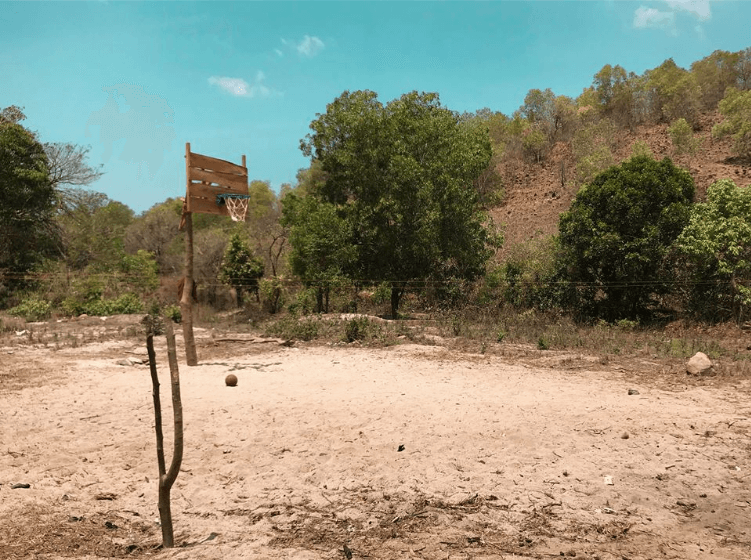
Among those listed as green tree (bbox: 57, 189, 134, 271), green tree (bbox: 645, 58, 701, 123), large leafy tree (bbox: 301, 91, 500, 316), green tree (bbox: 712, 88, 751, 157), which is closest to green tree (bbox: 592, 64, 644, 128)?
green tree (bbox: 645, 58, 701, 123)

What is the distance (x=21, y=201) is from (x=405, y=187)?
47.3 ft

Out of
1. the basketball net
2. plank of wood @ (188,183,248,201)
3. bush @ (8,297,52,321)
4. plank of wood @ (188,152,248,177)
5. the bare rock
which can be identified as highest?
plank of wood @ (188,152,248,177)

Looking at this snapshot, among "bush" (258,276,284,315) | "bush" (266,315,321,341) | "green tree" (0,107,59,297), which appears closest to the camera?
"bush" (266,315,321,341)

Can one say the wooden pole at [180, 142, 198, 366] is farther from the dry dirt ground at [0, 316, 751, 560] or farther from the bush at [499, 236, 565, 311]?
the bush at [499, 236, 565, 311]

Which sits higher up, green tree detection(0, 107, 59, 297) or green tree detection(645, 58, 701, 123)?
green tree detection(645, 58, 701, 123)

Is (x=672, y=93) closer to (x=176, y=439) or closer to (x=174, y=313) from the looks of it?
(x=174, y=313)

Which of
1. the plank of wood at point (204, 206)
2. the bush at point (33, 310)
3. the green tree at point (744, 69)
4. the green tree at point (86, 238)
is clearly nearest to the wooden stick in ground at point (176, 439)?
the plank of wood at point (204, 206)

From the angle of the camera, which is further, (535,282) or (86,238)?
(86,238)

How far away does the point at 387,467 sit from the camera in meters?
5.08

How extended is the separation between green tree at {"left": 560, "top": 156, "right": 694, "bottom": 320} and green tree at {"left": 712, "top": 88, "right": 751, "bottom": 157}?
56.4ft

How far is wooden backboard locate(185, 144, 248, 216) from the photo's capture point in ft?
29.5

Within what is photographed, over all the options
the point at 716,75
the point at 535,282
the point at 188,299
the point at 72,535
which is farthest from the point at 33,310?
the point at 716,75

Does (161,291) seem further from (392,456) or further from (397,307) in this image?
(392,456)

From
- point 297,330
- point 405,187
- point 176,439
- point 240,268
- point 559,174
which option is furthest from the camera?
point 559,174
